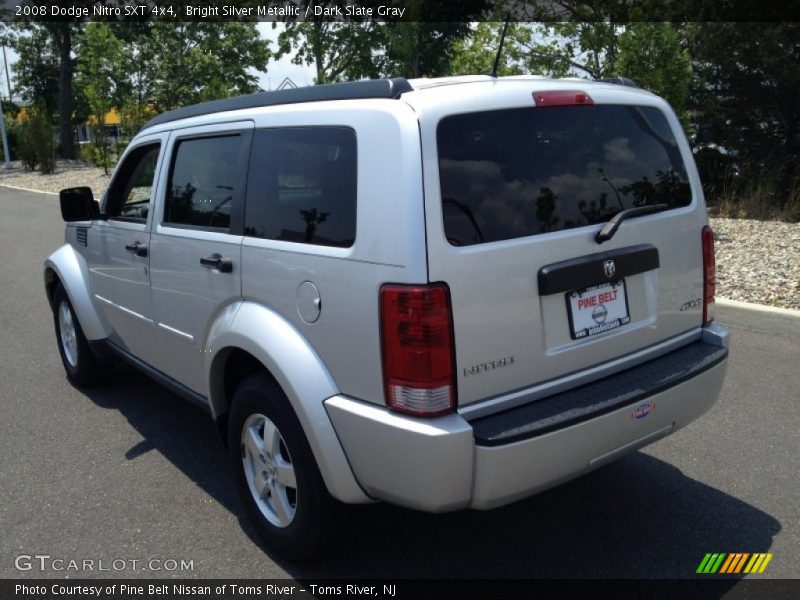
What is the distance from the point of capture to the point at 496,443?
2.50m

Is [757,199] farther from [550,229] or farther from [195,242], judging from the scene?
[195,242]

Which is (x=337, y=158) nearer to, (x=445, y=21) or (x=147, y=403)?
(x=147, y=403)

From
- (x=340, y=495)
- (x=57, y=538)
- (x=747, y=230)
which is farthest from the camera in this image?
(x=747, y=230)

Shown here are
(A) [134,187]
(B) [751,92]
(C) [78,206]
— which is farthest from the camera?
(B) [751,92]

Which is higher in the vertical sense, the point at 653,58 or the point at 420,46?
the point at 420,46

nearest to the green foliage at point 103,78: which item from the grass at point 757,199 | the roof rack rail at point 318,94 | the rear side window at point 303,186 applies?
the grass at point 757,199

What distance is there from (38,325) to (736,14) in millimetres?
14511

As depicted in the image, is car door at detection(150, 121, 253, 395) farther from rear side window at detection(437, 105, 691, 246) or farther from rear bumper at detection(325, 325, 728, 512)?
rear side window at detection(437, 105, 691, 246)

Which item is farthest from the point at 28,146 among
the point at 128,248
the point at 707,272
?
the point at 707,272

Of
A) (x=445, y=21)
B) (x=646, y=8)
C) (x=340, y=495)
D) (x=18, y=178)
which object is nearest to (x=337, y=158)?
(x=340, y=495)

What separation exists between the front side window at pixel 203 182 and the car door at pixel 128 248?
24cm

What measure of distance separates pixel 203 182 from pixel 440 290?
172 cm

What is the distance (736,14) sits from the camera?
15.1 m

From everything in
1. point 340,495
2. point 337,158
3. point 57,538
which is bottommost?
point 57,538
